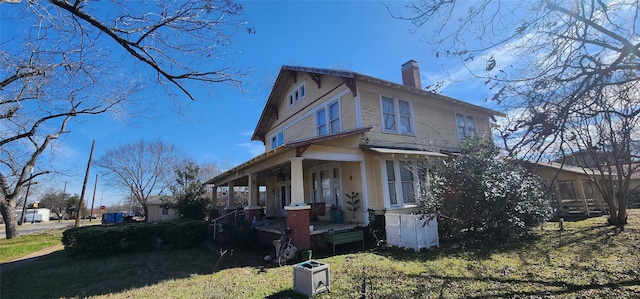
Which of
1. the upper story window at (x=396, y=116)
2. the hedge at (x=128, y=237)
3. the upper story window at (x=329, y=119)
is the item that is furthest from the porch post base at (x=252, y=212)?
the upper story window at (x=396, y=116)

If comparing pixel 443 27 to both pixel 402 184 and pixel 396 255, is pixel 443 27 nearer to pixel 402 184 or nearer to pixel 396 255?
pixel 396 255

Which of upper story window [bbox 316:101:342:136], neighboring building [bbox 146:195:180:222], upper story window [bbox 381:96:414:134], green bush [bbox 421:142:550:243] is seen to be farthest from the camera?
neighboring building [bbox 146:195:180:222]

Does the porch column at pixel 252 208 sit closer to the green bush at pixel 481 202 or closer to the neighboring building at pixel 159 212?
the green bush at pixel 481 202

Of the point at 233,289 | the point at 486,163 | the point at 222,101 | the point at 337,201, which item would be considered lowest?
the point at 233,289

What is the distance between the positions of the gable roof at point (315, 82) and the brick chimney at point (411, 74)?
1518mm

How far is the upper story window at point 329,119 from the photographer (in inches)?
493

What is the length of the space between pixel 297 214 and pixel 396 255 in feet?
10.1

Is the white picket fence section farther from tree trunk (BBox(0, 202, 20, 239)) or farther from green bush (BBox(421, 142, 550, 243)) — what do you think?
tree trunk (BBox(0, 202, 20, 239))

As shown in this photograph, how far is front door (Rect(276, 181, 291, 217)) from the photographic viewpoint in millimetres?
16109

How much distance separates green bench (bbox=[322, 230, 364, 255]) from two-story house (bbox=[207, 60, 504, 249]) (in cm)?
53

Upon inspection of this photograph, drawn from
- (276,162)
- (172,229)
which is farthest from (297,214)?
(172,229)

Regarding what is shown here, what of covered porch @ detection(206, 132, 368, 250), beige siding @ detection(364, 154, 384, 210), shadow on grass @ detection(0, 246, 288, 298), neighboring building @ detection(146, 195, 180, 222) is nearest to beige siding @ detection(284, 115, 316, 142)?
covered porch @ detection(206, 132, 368, 250)

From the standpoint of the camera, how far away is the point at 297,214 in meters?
8.78

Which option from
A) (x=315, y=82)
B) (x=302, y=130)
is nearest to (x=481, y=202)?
(x=315, y=82)
